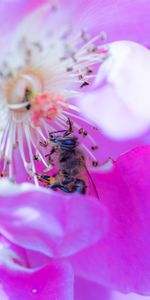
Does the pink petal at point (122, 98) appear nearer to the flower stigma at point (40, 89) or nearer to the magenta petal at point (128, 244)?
the flower stigma at point (40, 89)

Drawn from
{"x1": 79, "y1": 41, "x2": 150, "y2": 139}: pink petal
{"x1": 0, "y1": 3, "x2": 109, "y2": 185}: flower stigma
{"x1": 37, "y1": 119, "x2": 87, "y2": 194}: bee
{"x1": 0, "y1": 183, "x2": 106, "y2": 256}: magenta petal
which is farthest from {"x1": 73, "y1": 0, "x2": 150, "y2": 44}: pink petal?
{"x1": 0, "y1": 183, "x2": 106, "y2": 256}: magenta petal

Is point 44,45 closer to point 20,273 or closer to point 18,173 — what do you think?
point 18,173

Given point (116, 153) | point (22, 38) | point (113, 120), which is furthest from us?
point (116, 153)

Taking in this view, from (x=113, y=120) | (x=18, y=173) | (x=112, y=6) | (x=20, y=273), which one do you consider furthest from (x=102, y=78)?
(x=20, y=273)

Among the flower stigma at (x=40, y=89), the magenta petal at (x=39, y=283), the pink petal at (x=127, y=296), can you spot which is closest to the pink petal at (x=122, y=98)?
the flower stigma at (x=40, y=89)

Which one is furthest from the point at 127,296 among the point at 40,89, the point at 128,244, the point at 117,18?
the point at 117,18

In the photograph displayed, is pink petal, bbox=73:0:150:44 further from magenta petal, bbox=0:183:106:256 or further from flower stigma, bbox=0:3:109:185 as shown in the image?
magenta petal, bbox=0:183:106:256
